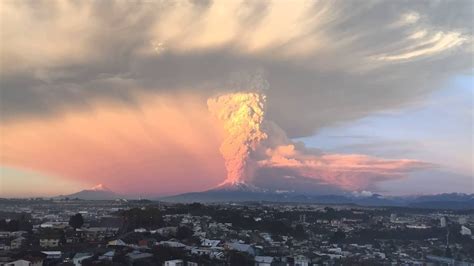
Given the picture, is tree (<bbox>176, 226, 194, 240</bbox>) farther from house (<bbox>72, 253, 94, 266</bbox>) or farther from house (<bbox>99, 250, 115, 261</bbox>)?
house (<bbox>72, 253, 94, 266</bbox>)

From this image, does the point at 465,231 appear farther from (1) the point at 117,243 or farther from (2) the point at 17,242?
(2) the point at 17,242

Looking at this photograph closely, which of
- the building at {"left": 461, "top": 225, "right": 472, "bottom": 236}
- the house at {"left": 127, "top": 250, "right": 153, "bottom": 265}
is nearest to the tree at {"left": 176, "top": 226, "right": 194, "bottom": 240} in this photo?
the house at {"left": 127, "top": 250, "right": 153, "bottom": 265}

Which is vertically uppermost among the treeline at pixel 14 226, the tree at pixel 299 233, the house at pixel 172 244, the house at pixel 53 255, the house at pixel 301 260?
the treeline at pixel 14 226

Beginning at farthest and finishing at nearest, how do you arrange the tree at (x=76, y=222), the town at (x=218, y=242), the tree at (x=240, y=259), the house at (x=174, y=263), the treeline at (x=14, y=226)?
the tree at (x=76, y=222) → the treeline at (x=14, y=226) → the tree at (x=240, y=259) → the town at (x=218, y=242) → the house at (x=174, y=263)

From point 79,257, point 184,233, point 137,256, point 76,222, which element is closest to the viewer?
point 79,257

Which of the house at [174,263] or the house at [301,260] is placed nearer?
the house at [174,263]

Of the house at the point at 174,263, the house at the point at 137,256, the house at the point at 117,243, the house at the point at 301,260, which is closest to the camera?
the house at the point at 174,263

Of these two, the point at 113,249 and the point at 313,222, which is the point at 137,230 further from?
the point at 313,222

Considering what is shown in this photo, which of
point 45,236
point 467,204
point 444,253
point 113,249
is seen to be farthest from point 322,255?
point 467,204

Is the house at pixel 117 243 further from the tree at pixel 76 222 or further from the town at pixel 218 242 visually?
the tree at pixel 76 222

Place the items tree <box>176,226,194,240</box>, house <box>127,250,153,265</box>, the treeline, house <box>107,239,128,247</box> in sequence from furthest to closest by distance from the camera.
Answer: the treeline < tree <box>176,226,194,240</box> < house <box>107,239,128,247</box> < house <box>127,250,153,265</box>

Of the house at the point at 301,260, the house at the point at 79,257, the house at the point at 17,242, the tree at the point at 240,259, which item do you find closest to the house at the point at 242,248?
the tree at the point at 240,259

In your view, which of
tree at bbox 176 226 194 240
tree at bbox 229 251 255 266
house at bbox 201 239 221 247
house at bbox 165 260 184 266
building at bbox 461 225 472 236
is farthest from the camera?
building at bbox 461 225 472 236

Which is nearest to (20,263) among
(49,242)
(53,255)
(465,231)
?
(53,255)
